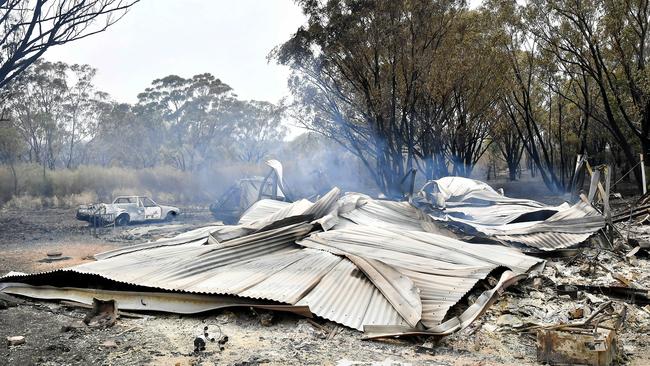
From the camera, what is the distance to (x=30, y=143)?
121 ft

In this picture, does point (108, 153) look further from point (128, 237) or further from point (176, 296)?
point (176, 296)

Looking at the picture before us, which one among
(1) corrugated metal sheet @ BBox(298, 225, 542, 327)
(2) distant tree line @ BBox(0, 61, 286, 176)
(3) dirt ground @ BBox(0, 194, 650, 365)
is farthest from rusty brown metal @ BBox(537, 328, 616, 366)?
(2) distant tree line @ BBox(0, 61, 286, 176)

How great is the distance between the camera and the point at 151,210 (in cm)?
1831

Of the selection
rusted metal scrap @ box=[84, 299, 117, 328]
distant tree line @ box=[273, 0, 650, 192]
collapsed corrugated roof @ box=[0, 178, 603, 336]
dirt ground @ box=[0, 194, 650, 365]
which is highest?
distant tree line @ box=[273, 0, 650, 192]

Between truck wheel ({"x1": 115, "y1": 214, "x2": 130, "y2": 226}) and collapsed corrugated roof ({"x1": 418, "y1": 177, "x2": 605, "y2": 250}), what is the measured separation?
10228 mm

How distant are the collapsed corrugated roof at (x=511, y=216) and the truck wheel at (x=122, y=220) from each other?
10.2 m

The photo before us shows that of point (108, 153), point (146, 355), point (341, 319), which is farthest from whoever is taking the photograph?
point (108, 153)

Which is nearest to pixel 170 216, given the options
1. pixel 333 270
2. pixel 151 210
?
pixel 151 210

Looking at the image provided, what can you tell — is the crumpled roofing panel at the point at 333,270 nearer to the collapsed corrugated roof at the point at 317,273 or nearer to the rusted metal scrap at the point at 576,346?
the collapsed corrugated roof at the point at 317,273

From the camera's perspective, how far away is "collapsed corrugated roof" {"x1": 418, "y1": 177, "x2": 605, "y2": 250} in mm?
8648

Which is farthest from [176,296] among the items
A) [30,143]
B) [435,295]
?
[30,143]

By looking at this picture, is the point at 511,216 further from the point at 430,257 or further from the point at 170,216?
the point at 170,216

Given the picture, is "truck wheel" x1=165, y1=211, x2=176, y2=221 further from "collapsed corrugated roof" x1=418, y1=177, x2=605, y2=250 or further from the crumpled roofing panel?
the crumpled roofing panel

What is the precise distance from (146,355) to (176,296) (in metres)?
1.05
